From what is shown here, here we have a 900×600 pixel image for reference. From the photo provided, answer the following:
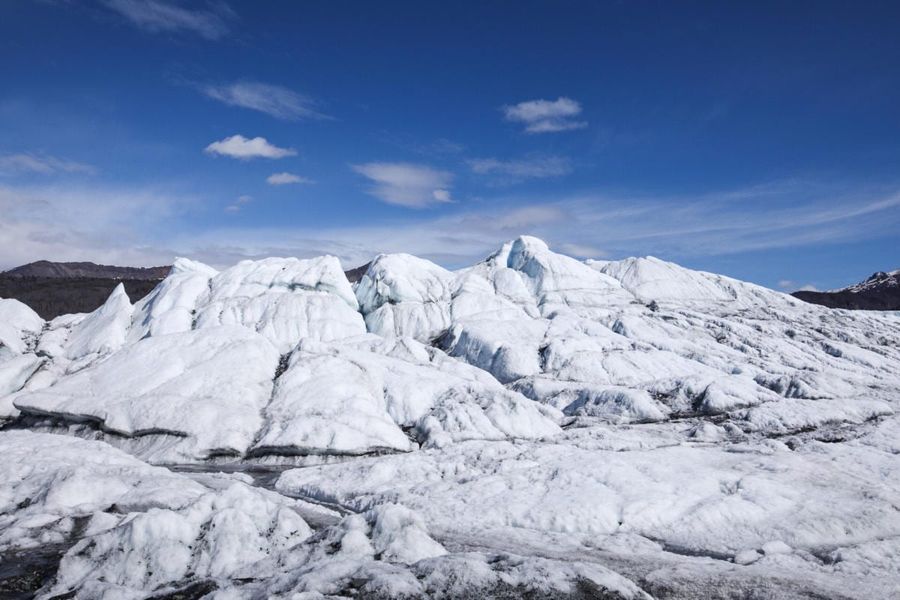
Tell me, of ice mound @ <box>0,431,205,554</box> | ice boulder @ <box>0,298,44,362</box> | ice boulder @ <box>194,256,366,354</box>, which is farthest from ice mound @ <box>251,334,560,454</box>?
ice boulder @ <box>0,298,44,362</box>

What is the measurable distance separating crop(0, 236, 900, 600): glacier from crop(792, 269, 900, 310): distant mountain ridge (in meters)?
108

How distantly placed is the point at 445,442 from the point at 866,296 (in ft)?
632

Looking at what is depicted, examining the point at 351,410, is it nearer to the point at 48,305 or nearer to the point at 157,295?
the point at 157,295

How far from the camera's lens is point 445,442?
37.2 meters

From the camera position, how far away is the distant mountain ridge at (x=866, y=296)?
562ft

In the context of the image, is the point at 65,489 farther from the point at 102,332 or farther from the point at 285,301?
the point at 285,301

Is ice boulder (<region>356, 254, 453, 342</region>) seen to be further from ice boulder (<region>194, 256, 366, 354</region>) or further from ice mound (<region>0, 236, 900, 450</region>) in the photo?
ice boulder (<region>194, 256, 366, 354</region>)

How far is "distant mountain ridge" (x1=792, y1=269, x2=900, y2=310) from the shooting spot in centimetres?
17125

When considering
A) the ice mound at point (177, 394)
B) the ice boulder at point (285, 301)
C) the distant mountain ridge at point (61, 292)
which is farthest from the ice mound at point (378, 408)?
the distant mountain ridge at point (61, 292)

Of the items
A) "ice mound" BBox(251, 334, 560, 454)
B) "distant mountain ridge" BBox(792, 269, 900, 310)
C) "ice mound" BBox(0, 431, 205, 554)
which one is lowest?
"ice mound" BBox(0, 431, 205, 554)

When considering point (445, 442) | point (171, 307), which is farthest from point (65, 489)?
point (171, 307)

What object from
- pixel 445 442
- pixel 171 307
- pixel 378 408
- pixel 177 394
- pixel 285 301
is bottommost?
pixel 445 442

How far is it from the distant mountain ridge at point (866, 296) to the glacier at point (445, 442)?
107518 mm

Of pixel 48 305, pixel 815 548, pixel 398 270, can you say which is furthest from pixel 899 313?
pixel 48 305
